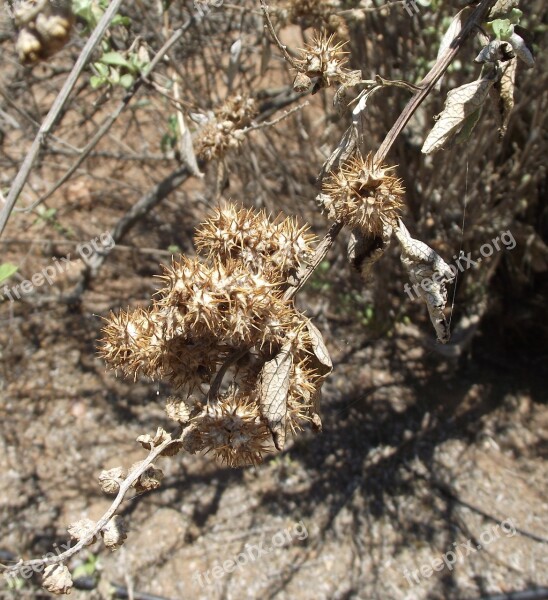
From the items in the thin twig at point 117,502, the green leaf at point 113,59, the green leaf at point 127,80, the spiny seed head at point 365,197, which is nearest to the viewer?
the thin twig at point 117,502

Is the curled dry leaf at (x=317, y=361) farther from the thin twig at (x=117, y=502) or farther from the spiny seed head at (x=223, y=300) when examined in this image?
the thin twig at (x=117, y=502)

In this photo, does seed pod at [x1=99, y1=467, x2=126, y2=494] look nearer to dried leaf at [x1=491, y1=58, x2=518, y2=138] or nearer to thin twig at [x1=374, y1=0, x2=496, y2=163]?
thin twig at [x1=374, y1=0, x2=496, y2=163]

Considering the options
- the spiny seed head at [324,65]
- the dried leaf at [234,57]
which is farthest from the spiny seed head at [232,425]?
the dried leaf at [234,57]

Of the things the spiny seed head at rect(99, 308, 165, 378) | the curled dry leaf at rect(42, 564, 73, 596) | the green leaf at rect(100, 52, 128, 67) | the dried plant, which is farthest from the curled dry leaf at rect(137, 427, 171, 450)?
the green leaf at rect(100, 52, 128, 67)

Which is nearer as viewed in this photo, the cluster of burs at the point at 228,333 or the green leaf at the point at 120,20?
the cluster of burs at the point at 228,333

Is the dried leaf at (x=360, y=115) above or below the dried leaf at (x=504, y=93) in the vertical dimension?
below

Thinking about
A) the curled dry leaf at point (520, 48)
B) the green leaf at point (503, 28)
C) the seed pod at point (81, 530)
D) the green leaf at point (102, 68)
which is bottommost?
the seed pod at point (81, 530)

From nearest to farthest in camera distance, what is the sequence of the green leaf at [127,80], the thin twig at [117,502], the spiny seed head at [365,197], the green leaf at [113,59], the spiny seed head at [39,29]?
the spiny seed head at [39,29], the thin twig at [117,502], the spiny seed head at [365,197], the green leaf at [113,59], the green leaf at [127,80]
